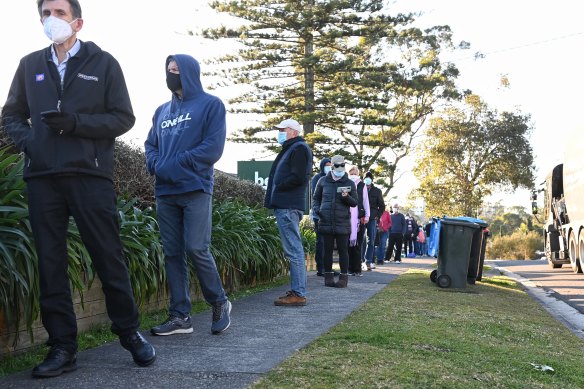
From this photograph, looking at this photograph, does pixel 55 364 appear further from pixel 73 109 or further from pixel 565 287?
pixel 565 287

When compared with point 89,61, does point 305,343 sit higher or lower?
lower

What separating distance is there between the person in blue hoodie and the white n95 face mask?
1.46m

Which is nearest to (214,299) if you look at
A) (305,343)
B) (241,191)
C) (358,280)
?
(305,343)

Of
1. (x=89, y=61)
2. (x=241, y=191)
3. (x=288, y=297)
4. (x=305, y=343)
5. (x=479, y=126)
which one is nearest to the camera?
(x=89, y=61)

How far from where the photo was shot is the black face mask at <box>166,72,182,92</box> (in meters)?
5.93

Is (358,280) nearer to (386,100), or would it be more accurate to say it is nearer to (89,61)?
(89,61)

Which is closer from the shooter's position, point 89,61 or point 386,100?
point 89,61

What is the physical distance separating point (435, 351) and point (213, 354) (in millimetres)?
1537

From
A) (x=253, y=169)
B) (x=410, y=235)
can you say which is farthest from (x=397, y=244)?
(x=410, y=235)

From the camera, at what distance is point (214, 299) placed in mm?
6059

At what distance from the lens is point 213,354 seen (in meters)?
5.23

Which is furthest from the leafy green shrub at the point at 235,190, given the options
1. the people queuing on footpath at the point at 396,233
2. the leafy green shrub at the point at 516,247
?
the leafy green shrub at the point at 516,247

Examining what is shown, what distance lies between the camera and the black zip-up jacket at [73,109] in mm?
4461

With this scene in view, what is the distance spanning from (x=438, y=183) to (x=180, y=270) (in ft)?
148
